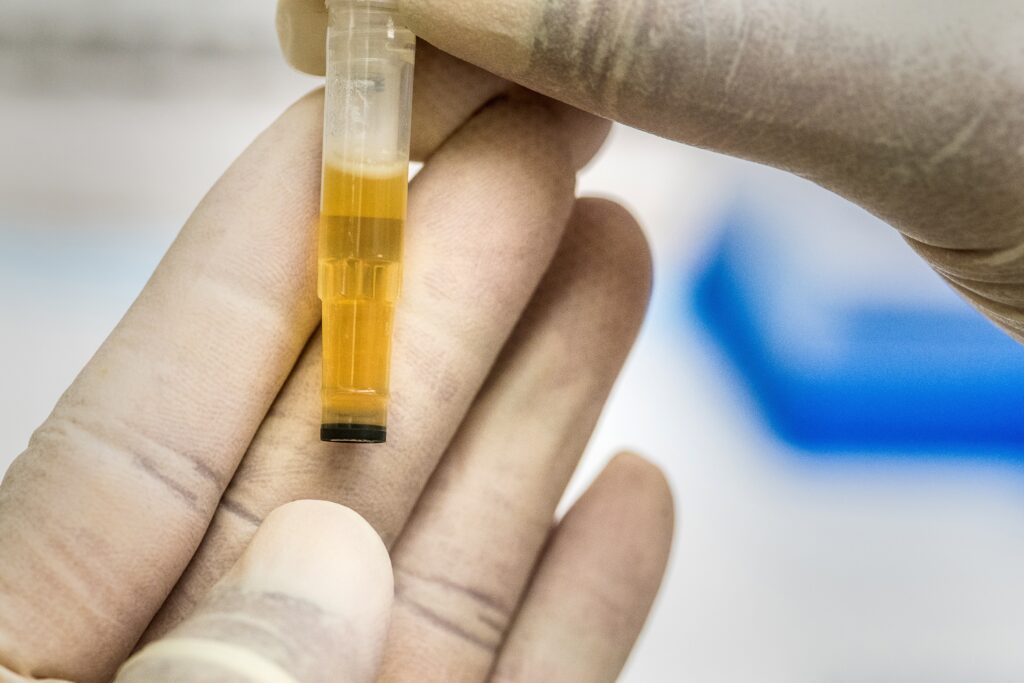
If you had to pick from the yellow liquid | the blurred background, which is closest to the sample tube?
the yellow liquid

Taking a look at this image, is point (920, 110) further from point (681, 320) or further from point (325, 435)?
point (681, 320)

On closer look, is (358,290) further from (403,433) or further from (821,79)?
(821,79)

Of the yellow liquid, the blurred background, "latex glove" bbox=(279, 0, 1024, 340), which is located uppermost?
"latex glove" bbox=(279, 0, 1024, 340)

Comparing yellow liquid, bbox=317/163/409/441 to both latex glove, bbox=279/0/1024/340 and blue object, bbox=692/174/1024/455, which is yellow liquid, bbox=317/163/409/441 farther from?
blue object, bbox=692/174/1024/455

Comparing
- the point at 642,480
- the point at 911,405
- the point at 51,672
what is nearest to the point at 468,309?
the point at 642,480

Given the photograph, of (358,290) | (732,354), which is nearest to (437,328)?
(358,290)

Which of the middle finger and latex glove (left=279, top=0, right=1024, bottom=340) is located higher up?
latex glove (left=279, top=0, right=1024, bottom=340)

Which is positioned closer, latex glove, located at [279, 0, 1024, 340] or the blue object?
latex glove, located at [279, 0, 1024, 340]
